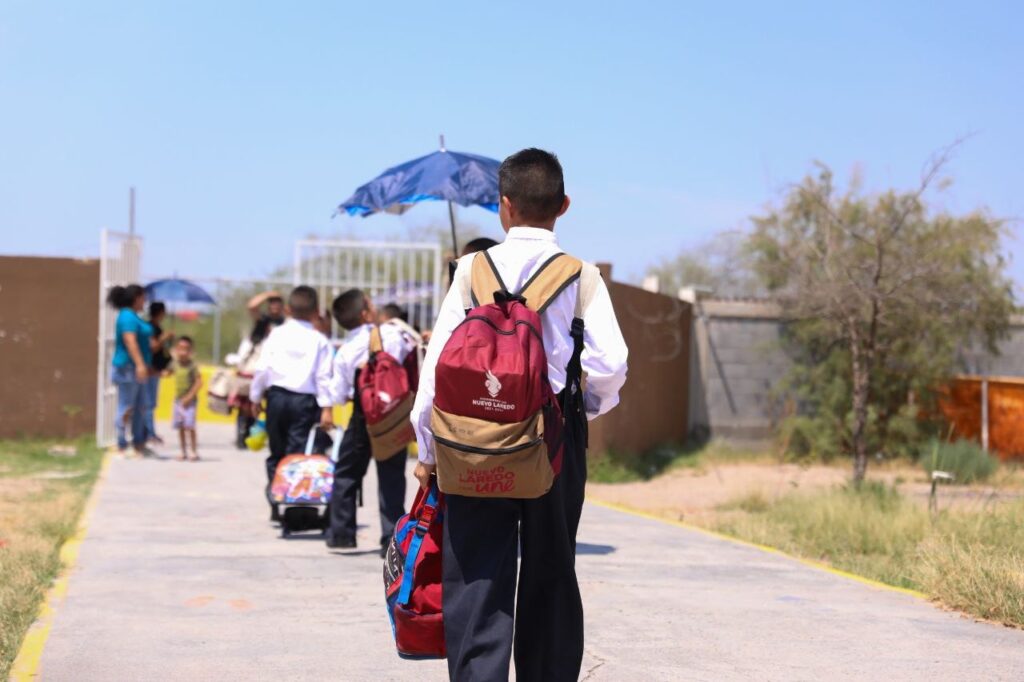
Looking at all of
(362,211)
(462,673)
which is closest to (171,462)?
(362,211)

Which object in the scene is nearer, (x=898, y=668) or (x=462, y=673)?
(x=462, y=673)

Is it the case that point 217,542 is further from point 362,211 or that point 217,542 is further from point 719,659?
point 719,659

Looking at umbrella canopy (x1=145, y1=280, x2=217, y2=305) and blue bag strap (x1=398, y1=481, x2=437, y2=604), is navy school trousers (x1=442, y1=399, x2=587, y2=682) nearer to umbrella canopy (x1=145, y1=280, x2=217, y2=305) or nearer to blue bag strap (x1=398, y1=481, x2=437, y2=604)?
blue bag strap (x1=398, y1=481, x2=437, y2=604)

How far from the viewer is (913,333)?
17344 mm

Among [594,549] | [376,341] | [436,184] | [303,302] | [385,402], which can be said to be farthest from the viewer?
[436,184]

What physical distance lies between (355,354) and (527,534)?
4.12 metres

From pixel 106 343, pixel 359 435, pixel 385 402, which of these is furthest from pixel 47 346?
pixel 385 402

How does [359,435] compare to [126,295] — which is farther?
[126,295]

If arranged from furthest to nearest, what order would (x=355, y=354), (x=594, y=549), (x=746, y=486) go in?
(x=746, y=486) < (x=594, y=549) < (x=355, y=354)

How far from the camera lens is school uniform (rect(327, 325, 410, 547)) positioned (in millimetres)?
8227

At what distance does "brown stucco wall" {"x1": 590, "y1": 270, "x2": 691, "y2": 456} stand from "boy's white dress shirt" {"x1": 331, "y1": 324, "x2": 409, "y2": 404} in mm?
6606

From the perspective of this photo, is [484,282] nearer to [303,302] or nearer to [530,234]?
[530,234]

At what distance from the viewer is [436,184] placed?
966 cm

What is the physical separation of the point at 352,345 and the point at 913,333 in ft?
35.6
